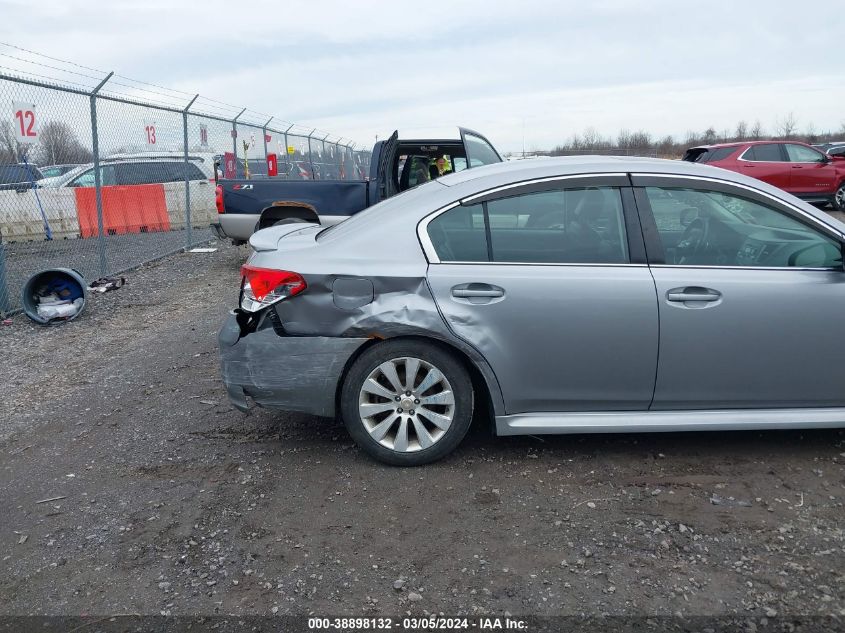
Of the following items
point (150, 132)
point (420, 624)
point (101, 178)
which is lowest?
point (420, 624)

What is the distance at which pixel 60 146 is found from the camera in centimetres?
996

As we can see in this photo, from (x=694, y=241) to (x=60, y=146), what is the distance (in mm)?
8872

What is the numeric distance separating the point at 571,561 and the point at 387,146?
6940 mm

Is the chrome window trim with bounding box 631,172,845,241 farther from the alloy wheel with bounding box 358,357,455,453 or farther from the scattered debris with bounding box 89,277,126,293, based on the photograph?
the scattered debris with bounding box 89,277,126,293

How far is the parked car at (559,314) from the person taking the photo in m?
3.96

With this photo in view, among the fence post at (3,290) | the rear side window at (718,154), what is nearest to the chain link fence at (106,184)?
the fence post at (3,290)

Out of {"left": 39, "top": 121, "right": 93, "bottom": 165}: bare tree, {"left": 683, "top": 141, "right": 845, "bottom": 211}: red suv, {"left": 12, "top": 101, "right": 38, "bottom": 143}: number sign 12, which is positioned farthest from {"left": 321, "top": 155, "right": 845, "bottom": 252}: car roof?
{"left": 683, "top": 141, "right": 845, "bottom": 211}: red suv

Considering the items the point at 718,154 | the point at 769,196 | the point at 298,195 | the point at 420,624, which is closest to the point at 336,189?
the point at 298,195

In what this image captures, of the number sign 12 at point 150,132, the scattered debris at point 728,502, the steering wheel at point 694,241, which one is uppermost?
the number sign 12 at point 150,132

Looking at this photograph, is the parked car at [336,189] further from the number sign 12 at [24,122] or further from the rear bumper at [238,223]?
the number sign 12 at [24,122]

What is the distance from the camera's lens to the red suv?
18.0 metres

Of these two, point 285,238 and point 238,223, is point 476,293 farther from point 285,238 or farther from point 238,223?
point 238,223

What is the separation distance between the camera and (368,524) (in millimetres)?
3566

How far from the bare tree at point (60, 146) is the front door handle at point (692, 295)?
311 inches
